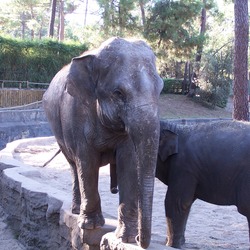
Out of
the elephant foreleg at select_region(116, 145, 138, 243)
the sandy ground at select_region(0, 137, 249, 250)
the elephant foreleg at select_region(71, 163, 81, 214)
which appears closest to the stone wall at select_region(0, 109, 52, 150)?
the sandy ground at select_region(0, 137, 249, 250)

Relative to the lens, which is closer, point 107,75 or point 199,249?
point 107,75

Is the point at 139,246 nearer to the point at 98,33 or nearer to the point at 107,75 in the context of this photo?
the point at 107,75

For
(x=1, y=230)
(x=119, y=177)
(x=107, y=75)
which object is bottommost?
(x=1, y=230)

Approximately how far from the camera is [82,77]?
10.9 ft

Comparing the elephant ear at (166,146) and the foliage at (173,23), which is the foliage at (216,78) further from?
the elephant ear at (166,146)

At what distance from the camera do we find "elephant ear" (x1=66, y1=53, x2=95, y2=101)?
330 centimetres

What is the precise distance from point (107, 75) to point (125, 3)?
56.7 feet

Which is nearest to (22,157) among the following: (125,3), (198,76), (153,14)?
(125,3)

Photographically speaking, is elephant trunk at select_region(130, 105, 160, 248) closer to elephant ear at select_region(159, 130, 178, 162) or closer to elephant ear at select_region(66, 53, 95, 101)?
elephant ear at select_region(66, 53, 95, 101)

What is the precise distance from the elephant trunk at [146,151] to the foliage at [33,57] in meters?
22.9

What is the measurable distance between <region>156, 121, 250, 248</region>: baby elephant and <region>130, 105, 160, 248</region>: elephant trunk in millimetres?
1211

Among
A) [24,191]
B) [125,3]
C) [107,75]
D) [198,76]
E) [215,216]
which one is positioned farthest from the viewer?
[198,76]

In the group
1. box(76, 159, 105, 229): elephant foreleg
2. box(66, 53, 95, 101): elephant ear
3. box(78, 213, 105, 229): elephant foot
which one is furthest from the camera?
box(78, 213, 105, 229): elephant foot

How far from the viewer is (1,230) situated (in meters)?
5.98
